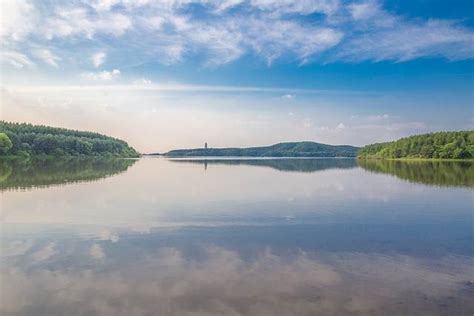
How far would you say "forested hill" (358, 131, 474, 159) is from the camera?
143625mm

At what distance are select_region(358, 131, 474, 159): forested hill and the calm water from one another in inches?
5526

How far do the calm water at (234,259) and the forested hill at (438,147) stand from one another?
461 ft

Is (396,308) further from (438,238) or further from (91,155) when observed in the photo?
(91,155)

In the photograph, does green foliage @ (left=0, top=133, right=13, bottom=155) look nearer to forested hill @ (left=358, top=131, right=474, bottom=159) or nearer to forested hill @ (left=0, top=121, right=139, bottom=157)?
forested hill @ (left=0, top=121, right=139, bottom=157)

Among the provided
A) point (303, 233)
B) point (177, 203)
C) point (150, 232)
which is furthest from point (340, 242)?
point (177, 203)

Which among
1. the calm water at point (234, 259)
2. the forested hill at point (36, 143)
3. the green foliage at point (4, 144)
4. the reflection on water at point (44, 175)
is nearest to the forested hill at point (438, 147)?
the reflection on water at point (44, 175)

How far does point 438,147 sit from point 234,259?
168241mm

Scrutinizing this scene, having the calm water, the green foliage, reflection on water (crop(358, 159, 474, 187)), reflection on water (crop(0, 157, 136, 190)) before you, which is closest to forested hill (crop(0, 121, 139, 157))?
the green foliage

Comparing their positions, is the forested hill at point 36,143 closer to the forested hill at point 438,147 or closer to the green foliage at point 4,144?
the green foliage at point 4,144

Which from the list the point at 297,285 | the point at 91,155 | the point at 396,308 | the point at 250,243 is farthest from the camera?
the point at 91,155

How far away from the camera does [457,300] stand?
9727 millimetres

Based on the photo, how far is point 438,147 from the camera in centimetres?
15662

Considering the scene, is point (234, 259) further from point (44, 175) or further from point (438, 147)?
point (438, 147)

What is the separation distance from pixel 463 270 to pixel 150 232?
42.8ft
